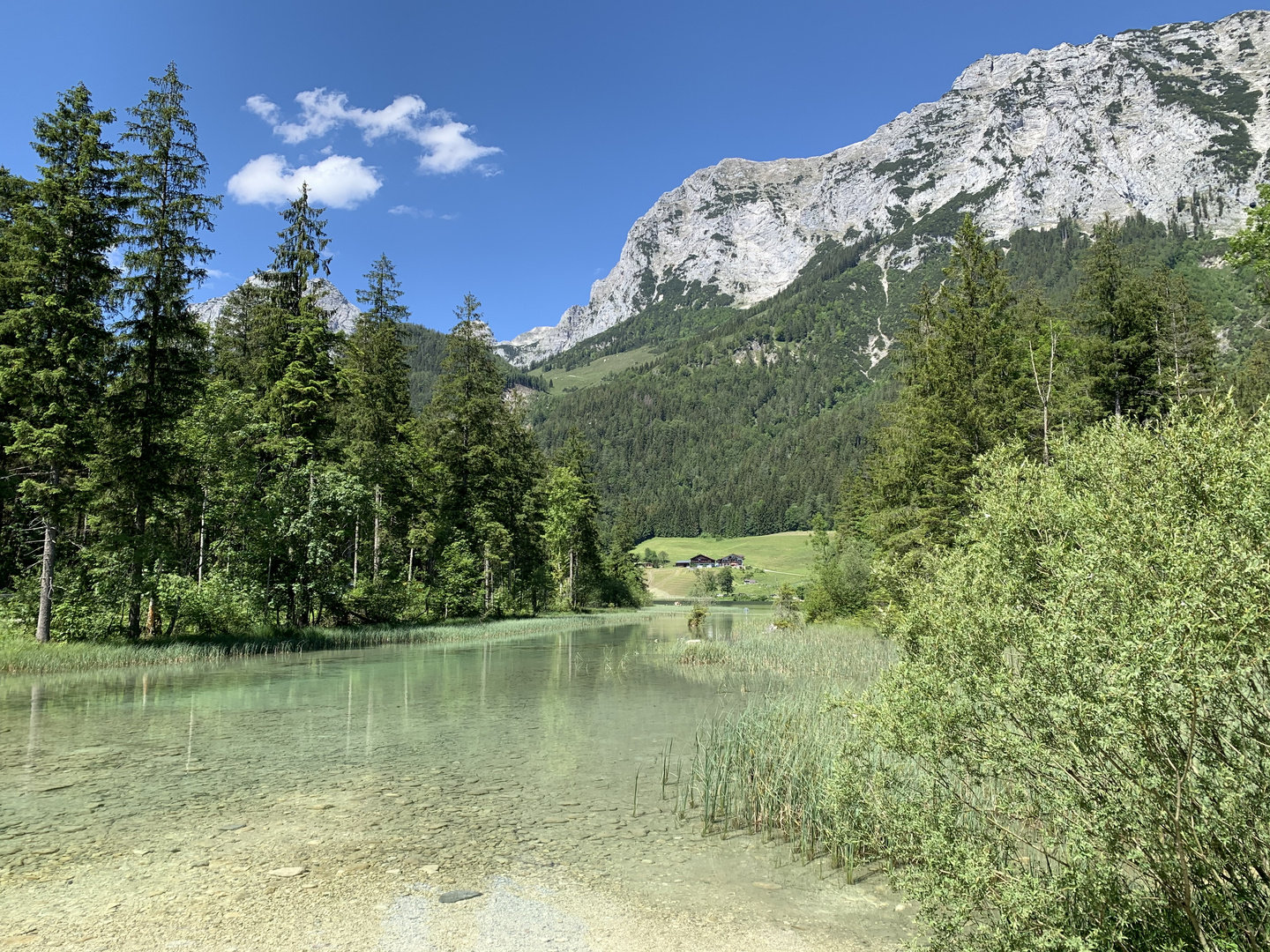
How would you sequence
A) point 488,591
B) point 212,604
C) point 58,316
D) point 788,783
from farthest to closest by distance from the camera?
point 488,591
point 212,604
point 58,316
point 788,783

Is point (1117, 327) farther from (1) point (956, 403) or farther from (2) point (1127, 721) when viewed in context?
(2) point (1127, 721)

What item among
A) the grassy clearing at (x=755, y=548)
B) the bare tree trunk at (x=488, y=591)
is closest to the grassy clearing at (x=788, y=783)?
the bare tree trunk at (x=488, y=591)

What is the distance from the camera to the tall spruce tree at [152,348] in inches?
936

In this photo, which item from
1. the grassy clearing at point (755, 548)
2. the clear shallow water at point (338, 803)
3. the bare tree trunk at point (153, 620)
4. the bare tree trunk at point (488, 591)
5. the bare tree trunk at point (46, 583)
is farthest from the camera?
the grassy clearing at point (755, 548)

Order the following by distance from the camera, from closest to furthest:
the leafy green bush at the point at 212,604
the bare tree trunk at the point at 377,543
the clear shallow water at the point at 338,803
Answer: the clear shallow water at the point at 338,803 < the leafy green bush at the point at 212,604 < the bare tree trunk at the point at 377,543

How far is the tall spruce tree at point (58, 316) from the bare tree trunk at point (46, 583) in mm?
28

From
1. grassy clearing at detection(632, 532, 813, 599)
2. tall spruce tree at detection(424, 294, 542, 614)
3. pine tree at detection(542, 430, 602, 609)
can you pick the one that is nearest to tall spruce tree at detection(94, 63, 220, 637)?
tall spruce tree at detection(424, 294, 542, 614)

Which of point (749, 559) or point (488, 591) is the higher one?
point (488, 591)

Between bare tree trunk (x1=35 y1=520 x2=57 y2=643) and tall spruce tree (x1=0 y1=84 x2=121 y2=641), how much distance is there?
0.03 m

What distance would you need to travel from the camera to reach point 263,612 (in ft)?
97.9

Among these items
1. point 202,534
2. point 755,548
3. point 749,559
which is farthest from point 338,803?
point 755,548

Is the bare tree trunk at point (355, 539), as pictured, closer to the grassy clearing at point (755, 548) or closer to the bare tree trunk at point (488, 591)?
the bare tree trunk at point (488, 591)

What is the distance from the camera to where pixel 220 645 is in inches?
1008

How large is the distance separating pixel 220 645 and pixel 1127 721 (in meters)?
28.8
